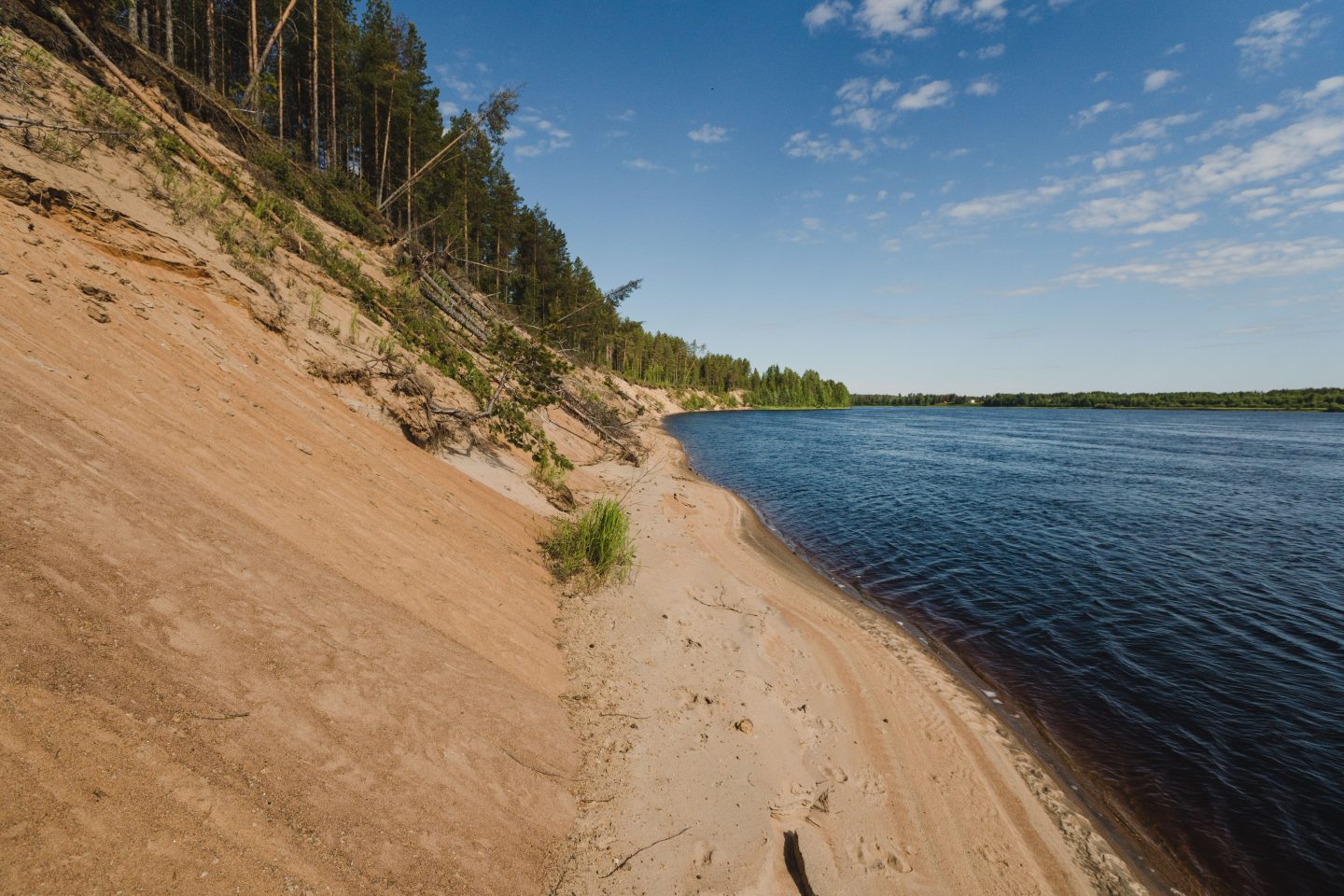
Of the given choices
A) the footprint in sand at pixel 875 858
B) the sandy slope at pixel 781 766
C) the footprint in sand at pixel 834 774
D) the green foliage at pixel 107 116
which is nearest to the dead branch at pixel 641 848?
the sandy slope at pixel 781 766

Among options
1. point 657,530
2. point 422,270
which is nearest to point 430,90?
point 422,270

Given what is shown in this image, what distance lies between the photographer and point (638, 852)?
409cm

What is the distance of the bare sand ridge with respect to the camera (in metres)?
2.65

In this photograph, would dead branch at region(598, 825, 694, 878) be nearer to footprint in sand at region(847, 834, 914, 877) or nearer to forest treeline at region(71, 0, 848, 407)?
footprint in sand at region(847, 834, 914, 877)

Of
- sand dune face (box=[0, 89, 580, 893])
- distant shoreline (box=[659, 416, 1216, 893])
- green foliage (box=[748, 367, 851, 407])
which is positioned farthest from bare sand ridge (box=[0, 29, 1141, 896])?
green foliage (box=[748, 367, 851, 407])

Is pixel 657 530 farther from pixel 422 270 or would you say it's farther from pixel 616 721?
pixel 422 270

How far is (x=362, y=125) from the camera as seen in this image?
3191 centimetres

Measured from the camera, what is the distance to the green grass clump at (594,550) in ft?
27.3

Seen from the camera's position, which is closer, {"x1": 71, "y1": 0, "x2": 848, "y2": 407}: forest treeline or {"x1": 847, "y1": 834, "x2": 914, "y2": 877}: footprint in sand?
{"x1": 847, "y1": 834, "x2": 914, "y2": 877}: footprint in sand

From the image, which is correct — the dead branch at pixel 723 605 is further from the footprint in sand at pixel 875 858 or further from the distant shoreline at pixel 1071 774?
the footprint in sand at pixel 875 858

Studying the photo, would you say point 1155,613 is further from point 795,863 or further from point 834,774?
point 795,863

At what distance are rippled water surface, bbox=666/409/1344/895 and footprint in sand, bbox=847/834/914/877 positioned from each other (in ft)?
14.6

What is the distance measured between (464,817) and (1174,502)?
33.2 m

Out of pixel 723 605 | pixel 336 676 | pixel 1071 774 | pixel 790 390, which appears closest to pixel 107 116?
pixel 336 676
